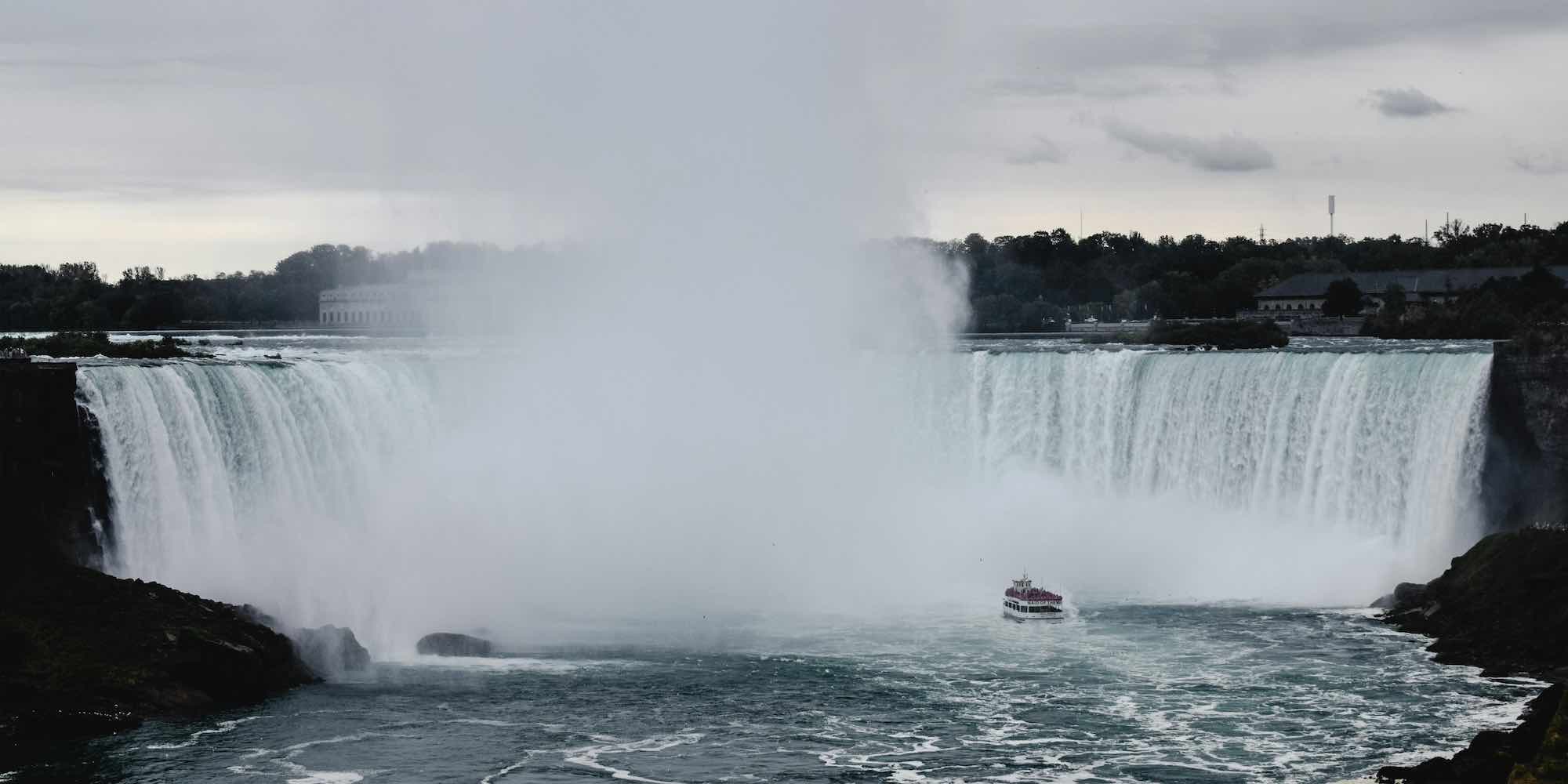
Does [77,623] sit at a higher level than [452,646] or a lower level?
higher

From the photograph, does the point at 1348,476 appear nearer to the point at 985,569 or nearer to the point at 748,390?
the point at 985,569

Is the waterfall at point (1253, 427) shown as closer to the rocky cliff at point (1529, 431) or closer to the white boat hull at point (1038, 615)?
the rocky cliff at point (1529, 431)

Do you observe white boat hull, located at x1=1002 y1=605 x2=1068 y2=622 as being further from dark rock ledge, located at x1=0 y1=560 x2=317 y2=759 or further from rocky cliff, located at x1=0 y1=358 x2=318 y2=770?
dark rock ledge, located at x1=0 y1=560 x2=317 y2=759

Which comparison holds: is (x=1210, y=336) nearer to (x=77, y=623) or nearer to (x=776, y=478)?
(x=776, y=478)

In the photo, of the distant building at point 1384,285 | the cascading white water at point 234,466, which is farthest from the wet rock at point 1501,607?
the distant building at point 1384,285

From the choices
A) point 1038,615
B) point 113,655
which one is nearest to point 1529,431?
point 1038,615

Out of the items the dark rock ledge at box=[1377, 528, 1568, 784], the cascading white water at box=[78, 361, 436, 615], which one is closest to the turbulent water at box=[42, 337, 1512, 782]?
the cascading white water at box=[78, 361, 436, 615]

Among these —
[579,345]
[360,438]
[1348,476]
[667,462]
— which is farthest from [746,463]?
[1348,476]

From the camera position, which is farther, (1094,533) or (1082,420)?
(1082,420)
